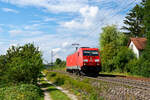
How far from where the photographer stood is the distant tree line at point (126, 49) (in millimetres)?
27703

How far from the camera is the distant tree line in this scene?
27703 millimetres

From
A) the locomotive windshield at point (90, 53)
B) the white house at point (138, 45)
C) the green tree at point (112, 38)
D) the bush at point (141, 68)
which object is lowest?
the bush at point (141, 68)

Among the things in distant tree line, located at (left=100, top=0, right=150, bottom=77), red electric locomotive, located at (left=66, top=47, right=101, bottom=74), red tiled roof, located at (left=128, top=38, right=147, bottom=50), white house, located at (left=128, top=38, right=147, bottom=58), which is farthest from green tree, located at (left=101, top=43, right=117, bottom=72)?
red electric locomotive, located at (left=66, top=47, right=101, bottom=74)

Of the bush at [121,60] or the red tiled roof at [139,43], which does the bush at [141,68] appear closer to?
the bush at [121,60]

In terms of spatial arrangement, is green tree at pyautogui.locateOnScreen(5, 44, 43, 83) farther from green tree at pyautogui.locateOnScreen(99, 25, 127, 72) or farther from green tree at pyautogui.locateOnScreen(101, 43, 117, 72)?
green tree at pyautogui.locateOnScreen(99, 25, 127, 72)

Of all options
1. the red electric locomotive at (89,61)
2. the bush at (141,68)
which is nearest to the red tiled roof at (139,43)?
the bush at (141,68)

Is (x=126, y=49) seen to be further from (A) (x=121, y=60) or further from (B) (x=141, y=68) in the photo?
(B) (x=141, y=68)

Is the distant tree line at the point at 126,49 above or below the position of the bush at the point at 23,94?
above

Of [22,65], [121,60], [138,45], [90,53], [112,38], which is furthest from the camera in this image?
[112,38]

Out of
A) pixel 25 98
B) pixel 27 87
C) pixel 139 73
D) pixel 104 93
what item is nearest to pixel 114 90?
pixel 104 93

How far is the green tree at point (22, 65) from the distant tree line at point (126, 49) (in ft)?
48.3

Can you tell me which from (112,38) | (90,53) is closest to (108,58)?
(112,38)

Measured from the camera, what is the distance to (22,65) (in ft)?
56.1

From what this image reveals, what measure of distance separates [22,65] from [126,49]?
29.2 m
